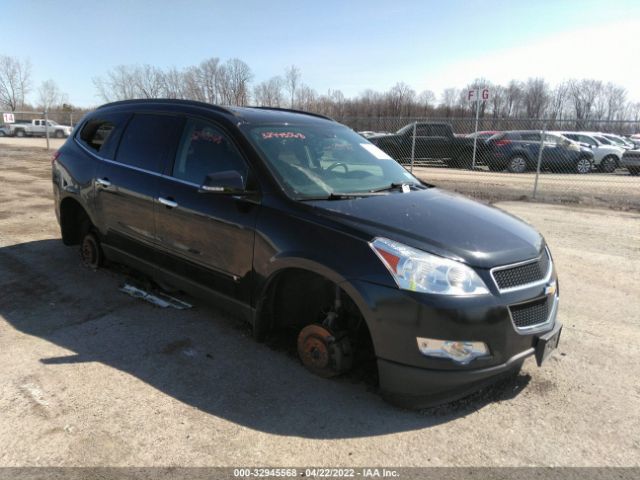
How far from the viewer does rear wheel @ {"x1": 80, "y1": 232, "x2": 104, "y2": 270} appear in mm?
5145

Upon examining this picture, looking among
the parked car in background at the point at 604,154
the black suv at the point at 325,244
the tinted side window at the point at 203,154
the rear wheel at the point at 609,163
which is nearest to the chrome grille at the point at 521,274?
the black suv at the point at 325,244

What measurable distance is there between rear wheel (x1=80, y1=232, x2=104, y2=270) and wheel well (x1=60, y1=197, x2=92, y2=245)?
125 millimetres

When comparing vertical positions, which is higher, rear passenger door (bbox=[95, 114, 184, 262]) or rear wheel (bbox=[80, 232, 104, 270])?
rear passenger door (bbox=[95, 114, 184, 262])

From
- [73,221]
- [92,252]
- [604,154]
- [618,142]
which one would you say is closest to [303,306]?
[92,252]

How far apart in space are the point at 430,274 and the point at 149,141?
298 cm

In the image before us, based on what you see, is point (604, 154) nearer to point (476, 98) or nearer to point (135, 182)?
point (476, 98)

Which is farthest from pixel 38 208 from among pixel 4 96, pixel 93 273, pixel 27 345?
pixel 4 96

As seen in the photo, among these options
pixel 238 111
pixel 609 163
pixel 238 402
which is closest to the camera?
pixel 238 402

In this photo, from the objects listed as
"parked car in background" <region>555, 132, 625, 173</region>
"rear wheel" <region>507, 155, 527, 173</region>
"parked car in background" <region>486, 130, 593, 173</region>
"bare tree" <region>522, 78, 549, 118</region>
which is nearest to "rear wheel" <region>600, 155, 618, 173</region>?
"parked car in background" <region>555, 132, 625, 173</region>

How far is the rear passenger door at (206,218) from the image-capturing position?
11.2ft

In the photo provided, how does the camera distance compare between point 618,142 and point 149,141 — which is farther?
point 618,142

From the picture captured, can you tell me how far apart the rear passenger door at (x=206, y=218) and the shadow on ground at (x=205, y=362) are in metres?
0.47

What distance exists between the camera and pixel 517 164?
59.6 feet

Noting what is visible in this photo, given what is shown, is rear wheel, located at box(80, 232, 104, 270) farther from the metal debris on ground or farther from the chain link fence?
the chain link fence
